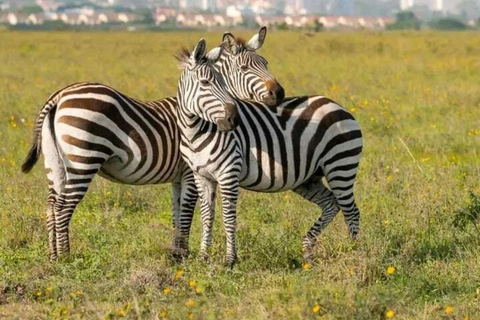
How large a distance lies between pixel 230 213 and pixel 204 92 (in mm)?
984

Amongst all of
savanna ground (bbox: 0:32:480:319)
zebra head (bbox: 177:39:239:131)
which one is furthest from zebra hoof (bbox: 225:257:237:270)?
zebra head (bbox: 177:39:239:131)

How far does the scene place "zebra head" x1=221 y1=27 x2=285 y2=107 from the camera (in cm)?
753

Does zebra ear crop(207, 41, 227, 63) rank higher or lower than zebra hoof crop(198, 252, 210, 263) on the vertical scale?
higher

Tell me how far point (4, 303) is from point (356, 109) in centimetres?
989

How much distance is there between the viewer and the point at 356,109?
15.4 meters

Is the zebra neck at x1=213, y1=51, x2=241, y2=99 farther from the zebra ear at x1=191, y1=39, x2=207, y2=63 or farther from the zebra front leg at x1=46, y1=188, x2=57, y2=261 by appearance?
the zebra front leg at x1=46, y1=188, x2=57, y2=261

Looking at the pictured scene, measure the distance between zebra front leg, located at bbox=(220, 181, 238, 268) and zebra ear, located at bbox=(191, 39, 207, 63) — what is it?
40.0 inches

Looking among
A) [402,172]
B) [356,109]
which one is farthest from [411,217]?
[356,109]

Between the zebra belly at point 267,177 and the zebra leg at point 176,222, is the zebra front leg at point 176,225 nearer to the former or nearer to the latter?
the zebra leg at point 176,222

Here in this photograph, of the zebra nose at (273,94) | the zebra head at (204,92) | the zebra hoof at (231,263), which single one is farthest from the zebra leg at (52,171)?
the zebra nose at (273,94)

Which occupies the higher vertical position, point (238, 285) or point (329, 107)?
point (329, 107)

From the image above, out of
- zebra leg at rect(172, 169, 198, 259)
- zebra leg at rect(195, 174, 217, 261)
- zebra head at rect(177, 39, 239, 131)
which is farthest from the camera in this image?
zebra leg at rect(172, 169, 198, 259)

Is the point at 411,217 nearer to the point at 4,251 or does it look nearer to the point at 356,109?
the point at 4,251

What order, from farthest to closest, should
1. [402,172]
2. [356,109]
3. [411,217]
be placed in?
[356,109]
[402,172]
[411,217]
